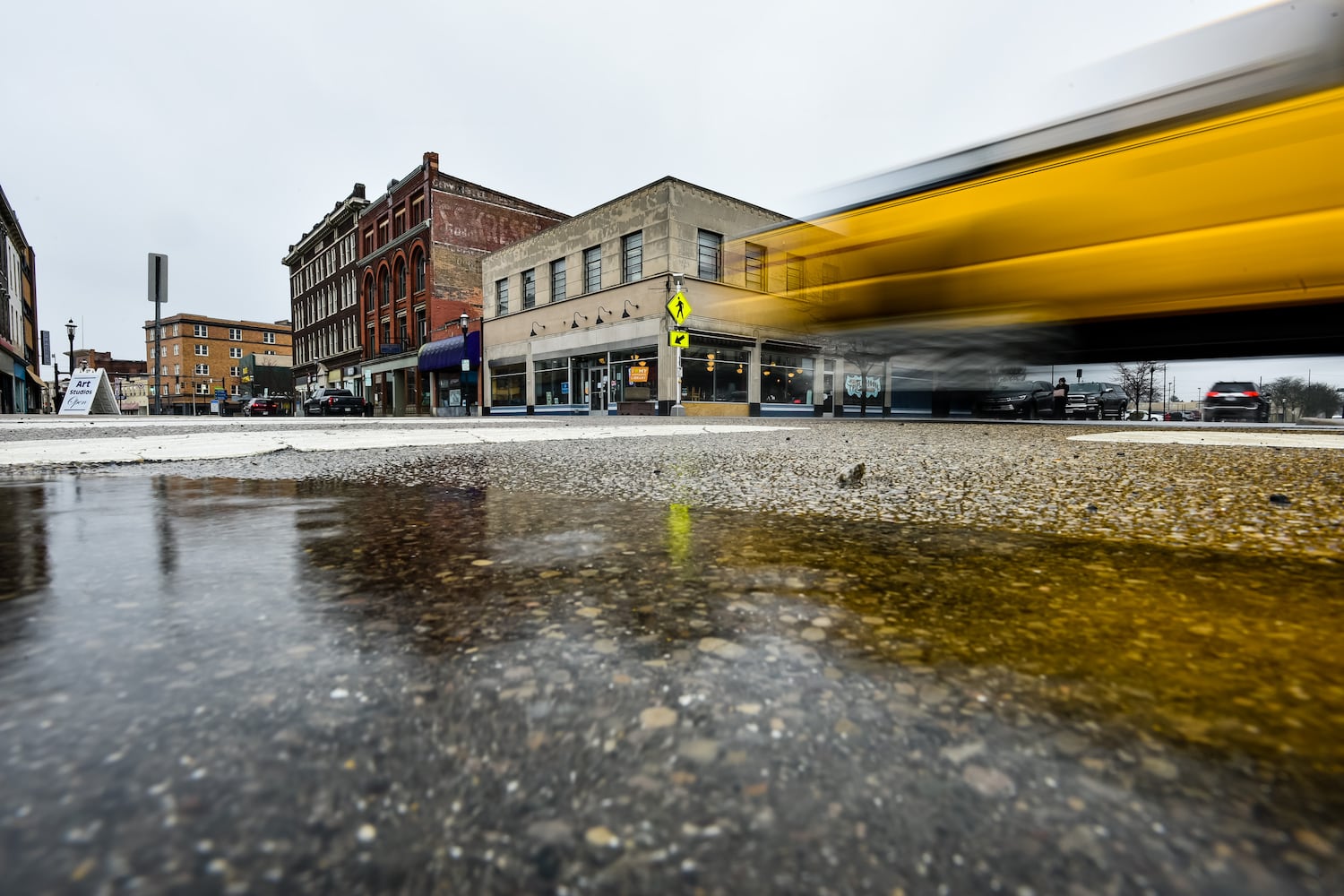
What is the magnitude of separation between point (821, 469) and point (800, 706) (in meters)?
3.03

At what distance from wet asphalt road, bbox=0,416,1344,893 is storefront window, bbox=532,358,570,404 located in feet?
81.5

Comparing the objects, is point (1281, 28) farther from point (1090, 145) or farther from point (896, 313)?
point (896, 313)

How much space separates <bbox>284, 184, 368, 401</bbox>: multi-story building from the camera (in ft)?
139

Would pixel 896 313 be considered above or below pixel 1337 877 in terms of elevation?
above

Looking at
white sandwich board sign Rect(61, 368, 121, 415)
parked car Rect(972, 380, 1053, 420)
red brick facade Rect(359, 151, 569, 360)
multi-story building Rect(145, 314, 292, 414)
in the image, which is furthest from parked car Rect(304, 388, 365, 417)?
multi-story building Rect(145, 314, 292, 414)

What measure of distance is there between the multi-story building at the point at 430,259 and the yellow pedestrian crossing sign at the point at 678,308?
13.4 m

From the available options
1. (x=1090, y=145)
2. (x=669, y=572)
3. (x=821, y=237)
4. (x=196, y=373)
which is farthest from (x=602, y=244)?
(x=196, y=373)

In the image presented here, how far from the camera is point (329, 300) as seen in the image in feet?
153

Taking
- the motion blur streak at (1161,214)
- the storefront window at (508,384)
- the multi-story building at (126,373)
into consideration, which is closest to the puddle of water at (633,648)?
the motion blur streak at (1161,214)

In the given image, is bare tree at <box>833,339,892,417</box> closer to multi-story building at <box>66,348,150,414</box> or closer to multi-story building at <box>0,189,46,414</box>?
multi-story building at <box>0,189,46,414</box>

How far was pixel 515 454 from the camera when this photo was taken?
4.89 m

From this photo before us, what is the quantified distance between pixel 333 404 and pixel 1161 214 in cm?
3369

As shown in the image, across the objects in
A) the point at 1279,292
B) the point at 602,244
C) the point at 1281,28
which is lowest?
the point at 1279,292

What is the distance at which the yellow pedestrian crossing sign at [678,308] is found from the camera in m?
20.3
